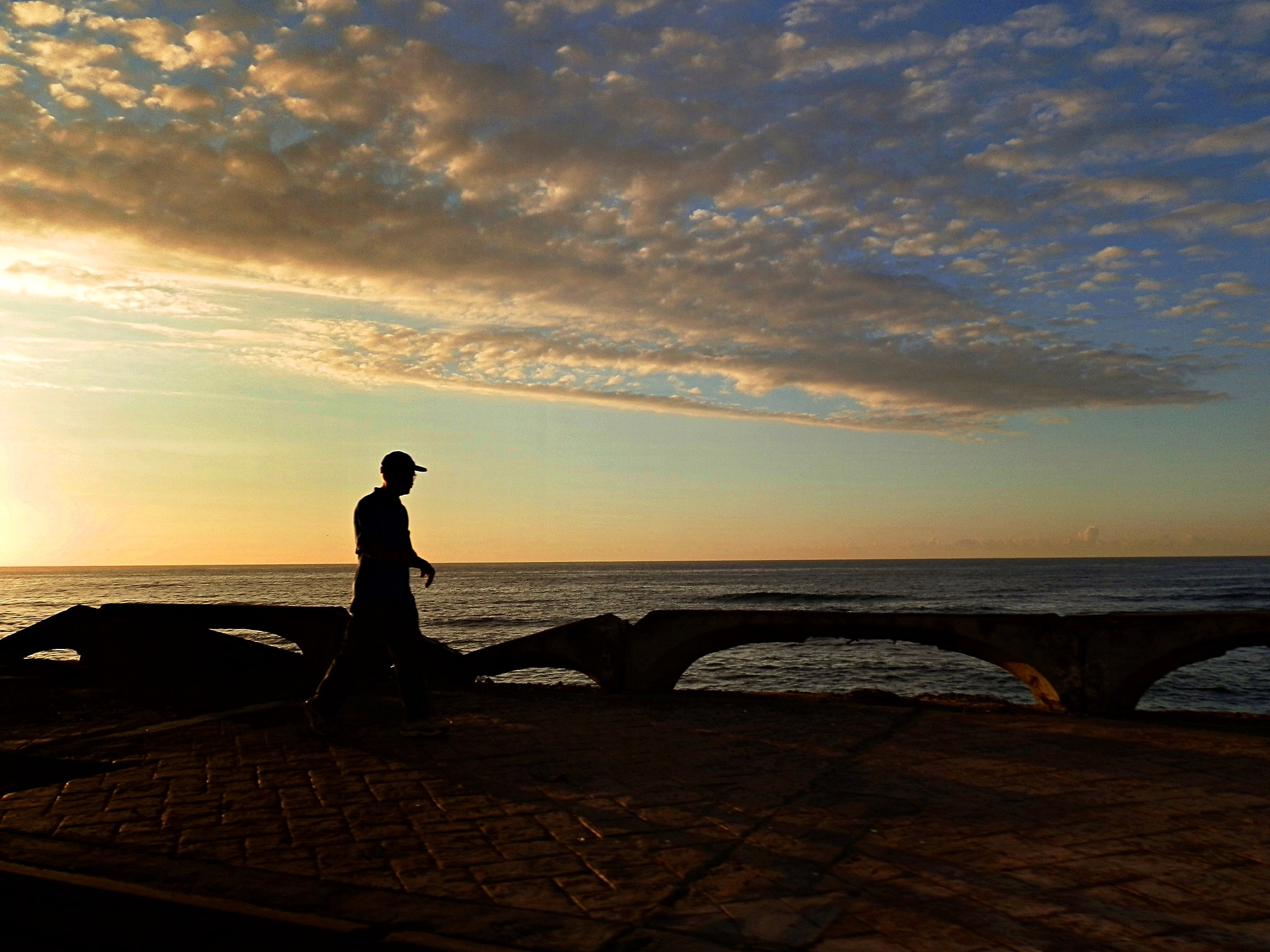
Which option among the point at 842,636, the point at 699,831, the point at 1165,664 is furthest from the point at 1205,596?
the point at 699,831

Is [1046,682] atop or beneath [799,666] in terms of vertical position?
atop

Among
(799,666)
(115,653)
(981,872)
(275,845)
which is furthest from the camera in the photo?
(799,666)

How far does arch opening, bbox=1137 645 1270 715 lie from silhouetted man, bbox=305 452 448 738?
1507 centimetres

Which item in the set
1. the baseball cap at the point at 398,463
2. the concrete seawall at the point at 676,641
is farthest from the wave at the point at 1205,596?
the baseball cap at the point at 398,463

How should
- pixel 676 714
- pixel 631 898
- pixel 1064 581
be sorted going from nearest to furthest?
pixel 631 898
pixel 676 714
pixel 1064 581

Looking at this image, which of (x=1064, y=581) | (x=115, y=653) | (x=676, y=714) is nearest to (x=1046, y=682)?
(x=676, y=714)

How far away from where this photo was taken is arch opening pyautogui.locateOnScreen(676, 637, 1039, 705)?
20219 millimetres

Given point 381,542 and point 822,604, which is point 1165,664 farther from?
point 822,604

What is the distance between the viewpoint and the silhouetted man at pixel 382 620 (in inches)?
238

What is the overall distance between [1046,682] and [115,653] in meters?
8.94

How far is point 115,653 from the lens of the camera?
9.37 metres

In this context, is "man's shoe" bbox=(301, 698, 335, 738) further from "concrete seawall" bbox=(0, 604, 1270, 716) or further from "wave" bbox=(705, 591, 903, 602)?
"wave" bbox=(705, 591, 903, 602)

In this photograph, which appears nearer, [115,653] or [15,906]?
[15,906]

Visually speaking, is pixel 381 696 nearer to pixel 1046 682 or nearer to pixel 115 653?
pixel 115 653
